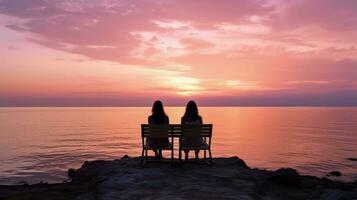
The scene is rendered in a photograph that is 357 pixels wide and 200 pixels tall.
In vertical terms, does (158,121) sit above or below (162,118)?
below

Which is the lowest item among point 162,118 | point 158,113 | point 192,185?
point 192,185

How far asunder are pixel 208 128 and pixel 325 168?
1102 inches

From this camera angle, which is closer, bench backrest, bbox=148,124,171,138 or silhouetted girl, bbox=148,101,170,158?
bench backrest, bbox=148,124,171,138

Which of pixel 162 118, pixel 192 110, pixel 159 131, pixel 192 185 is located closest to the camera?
pixel 192 185

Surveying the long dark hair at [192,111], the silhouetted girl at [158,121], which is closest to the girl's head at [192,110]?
the long dark hair at [192,111]

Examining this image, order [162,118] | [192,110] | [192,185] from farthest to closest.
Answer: [162,118] < [192,110] < [192,185]

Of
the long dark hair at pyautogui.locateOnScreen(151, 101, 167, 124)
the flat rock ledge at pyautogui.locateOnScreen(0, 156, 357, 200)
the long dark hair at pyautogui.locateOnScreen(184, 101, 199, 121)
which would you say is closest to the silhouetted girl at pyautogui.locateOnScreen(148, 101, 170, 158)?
the long dark hair at pyautogui.locateOnScreen(151, 101, 167, 124)

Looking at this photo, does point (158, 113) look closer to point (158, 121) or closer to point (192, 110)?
point (158, 121)

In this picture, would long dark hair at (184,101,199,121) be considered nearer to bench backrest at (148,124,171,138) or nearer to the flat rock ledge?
Result: bench backrest at (148,124,171,138)

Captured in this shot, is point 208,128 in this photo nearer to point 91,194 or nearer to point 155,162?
point 155,162

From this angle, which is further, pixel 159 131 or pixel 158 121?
pixel 158 121

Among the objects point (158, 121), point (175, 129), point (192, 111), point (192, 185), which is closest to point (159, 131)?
point (175, 129)

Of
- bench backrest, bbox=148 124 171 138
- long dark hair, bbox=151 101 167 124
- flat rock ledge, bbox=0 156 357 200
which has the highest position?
long dark hair, bbox=151 101 167 124

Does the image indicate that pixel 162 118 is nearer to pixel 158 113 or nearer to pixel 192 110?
pixel 158 113
